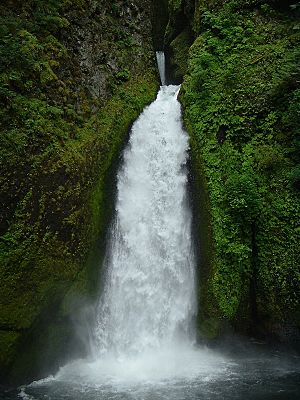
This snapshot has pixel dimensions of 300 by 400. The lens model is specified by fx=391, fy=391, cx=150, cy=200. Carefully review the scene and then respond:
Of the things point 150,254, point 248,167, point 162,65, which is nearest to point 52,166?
point 150,254

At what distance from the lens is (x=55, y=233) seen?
31.6 ft

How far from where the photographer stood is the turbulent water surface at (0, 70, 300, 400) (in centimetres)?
809

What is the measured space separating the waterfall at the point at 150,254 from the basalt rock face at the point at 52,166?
1.65ft

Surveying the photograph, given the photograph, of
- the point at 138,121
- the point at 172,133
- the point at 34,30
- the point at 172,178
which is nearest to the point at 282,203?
the point at 172,178

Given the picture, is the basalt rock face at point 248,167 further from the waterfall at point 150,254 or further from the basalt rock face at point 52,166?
the basalt rock face at point 52,166

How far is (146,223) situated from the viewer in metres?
11.0

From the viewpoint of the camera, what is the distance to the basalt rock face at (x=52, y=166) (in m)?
8.76

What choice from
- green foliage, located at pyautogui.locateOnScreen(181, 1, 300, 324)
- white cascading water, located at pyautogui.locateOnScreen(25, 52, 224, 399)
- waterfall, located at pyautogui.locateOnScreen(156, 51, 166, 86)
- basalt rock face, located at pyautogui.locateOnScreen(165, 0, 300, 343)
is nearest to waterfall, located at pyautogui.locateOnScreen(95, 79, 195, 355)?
white cascading water, located at pyautogui.locateOnScreen(25, 52, 224, 399)

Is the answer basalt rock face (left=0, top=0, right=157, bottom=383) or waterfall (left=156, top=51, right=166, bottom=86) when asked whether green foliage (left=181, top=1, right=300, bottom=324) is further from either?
waterfall (left=156, top=51, right=166, bottom=86)

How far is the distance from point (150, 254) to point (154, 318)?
167cm

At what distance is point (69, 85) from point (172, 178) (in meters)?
4.27

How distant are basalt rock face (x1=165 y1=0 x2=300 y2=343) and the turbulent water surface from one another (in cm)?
57

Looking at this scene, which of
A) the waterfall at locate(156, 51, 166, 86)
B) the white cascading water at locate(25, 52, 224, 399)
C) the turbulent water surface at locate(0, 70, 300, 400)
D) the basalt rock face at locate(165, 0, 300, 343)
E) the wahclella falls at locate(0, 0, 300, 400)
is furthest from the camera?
the waterfall at locate(156, 51, 166, 86)

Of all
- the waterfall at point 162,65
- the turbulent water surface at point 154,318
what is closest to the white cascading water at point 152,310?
the turbulent water surface at point 154,318
